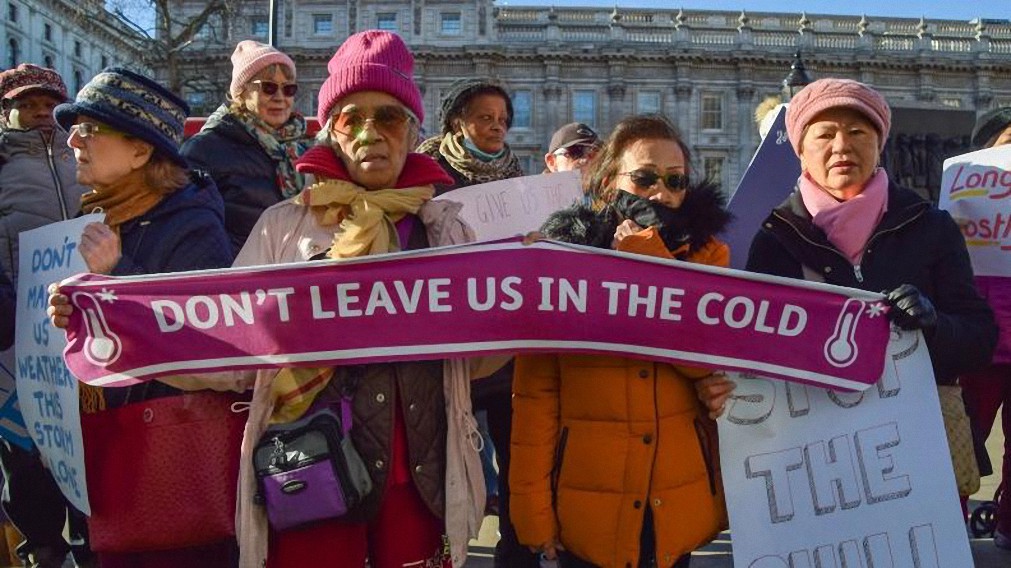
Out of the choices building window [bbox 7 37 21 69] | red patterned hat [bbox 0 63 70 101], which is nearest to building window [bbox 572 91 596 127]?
building window [bbox 7 37 21 69]

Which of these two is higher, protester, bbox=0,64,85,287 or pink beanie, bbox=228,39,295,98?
pink beanie, bbox=228,39,295,98

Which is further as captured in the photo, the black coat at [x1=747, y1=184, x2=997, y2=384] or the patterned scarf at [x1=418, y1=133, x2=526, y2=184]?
the patterned scarf at [x1=418, y1=133, x2=526, y2=184]


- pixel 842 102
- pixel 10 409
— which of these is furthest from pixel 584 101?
pixel 842 102

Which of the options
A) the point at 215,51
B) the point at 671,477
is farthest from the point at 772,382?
the point at 215,51

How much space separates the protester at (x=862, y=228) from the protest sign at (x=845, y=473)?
0.19 meters

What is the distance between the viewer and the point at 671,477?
6.90 ft

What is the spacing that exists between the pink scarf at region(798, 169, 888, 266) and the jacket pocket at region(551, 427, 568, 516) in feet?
2.97

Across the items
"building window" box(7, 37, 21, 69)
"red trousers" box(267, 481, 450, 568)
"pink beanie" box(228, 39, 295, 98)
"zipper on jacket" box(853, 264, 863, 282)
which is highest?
"building window" box(7, 37, 21, 69)

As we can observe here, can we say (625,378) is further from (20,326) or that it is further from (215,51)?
(215,51)

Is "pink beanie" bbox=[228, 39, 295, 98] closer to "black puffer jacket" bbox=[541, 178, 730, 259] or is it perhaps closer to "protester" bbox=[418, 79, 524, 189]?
"protester" bbox=[418, 79, 524, 189]

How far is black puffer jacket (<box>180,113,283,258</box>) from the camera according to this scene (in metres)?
3.35

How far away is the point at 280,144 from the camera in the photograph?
3.61m

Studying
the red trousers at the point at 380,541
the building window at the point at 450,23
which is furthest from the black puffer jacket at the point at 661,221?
the building window at the point at 450,23

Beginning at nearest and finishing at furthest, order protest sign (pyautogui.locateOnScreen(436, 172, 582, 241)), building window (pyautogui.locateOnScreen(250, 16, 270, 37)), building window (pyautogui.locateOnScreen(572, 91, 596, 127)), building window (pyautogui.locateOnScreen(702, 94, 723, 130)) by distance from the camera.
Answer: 1. protest sign (pyautogui.locateOnScreen(436, 172, 582, 241))
2. building window (pyautogui.locateOnScreen(250, 16, 270, 37))
3. building window (pyautogui.locateOnScreen(572, 91, 596, 127))
4. building window (pyautogui.locateOnScreen(702, 94, 723, 130))
